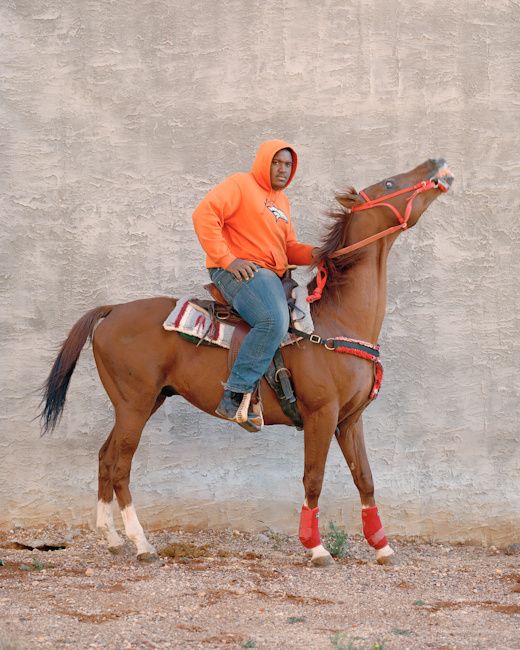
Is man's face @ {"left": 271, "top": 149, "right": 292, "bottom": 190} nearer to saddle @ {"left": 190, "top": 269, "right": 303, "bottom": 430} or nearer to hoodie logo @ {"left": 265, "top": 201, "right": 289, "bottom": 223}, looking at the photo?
hoodie logo @ {"left": 265, "top": 201, "right": 289, "bottom": 223}

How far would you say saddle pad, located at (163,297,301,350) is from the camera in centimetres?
556

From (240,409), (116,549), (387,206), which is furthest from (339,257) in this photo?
(116,549)

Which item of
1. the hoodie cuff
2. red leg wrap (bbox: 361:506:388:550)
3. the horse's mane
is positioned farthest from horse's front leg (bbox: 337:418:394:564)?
the hoodie cuff

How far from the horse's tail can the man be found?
91 centimetres

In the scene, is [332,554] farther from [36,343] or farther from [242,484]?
[36,343]

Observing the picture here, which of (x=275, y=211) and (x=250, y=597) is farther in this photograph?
(x=275, y=211)

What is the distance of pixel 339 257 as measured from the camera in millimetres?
5625

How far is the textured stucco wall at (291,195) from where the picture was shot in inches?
264

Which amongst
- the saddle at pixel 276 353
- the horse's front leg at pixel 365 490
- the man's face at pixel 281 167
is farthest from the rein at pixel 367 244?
the man's face at pixel 281 167

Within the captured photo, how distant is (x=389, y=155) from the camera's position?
6.82m

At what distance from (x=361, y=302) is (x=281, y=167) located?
1.02 metres

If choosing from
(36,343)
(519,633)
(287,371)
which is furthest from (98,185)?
(519,633)

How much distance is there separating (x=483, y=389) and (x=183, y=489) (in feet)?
8.12

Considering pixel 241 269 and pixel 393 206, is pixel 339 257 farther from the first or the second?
pixel 241 269
